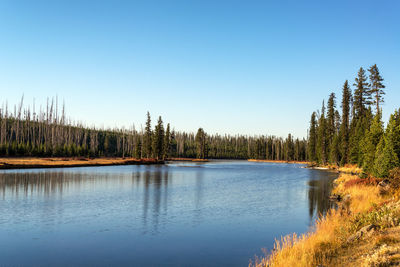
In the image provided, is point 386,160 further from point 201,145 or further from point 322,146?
point 201,145

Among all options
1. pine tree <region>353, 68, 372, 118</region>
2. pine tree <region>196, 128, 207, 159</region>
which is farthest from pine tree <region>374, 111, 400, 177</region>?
pine tree <region>196, 128, 207, 159</region>

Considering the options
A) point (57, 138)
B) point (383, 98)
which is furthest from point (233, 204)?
point (57, 138)

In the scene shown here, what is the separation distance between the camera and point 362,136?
190ft

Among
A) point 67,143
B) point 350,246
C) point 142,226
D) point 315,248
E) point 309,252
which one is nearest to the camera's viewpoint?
point 309,252

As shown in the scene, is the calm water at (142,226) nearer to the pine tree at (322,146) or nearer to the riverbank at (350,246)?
Result: the riverbank at (350,246)

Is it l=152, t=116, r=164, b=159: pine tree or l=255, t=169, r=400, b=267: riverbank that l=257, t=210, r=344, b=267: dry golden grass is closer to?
l=255, t=169, r=400, b=267: riverbank

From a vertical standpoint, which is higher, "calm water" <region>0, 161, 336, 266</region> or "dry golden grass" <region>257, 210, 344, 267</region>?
"dry golden grass" <region>257, 210, 344, 267</region>

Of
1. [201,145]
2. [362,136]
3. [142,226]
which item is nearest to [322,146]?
[362,136]

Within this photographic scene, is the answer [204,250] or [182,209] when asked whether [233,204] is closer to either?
[182,209]

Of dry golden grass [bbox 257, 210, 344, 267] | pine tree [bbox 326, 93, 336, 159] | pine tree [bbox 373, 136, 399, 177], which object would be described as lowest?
dry golden grass [bbox 257, 210, 344, 267]

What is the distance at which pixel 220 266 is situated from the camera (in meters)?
11.9

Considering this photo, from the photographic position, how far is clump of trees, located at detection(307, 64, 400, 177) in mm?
28747

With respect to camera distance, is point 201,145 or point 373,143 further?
point 201,145

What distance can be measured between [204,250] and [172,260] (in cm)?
187
